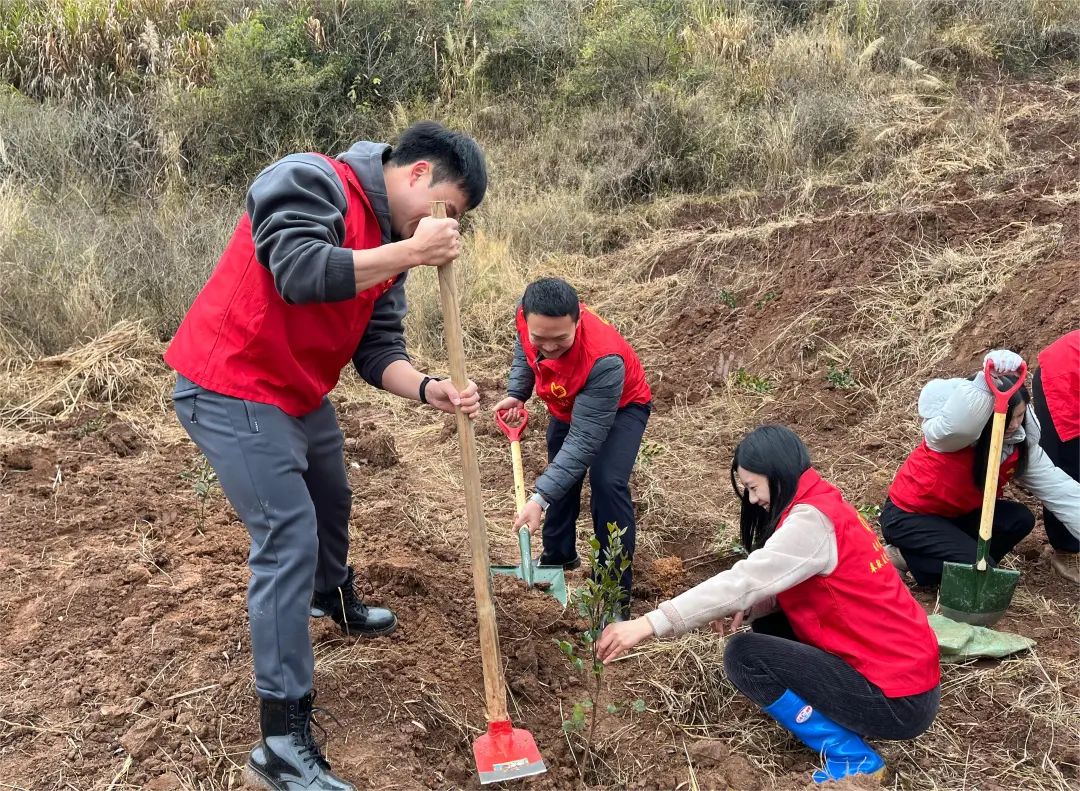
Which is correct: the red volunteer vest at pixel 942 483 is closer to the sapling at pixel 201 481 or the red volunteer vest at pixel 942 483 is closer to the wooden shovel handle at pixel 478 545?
the wooden shovel handle at pixel 478 545

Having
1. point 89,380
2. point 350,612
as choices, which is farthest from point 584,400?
point 89,380

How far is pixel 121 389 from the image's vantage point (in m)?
6.24

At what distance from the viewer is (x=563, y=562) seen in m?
4.39

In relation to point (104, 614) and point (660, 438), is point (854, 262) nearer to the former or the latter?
point (660, 438)

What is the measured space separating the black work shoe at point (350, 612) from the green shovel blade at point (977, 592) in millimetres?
2215

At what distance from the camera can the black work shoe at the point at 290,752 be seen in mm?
2492

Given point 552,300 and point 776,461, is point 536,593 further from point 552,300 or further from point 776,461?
point 776,461

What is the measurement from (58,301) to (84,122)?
446 centimetres

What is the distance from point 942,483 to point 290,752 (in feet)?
9.52

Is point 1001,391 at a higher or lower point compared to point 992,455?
higher

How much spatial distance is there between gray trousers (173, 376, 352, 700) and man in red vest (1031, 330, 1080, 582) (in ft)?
10.7

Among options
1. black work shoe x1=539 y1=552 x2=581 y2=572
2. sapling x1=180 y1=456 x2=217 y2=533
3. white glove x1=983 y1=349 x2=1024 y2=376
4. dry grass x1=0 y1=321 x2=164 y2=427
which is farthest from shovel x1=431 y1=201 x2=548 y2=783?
dry grass x1=0 y1=321 x2=164 y2=427

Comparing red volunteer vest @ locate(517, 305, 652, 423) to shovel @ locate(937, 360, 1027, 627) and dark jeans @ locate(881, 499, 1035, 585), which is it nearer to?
dark jeans @ locate(881, 499, 1035, 585)

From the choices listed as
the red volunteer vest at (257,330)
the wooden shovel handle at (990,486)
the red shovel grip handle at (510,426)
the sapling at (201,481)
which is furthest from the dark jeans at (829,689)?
the sapling at (201,481)
